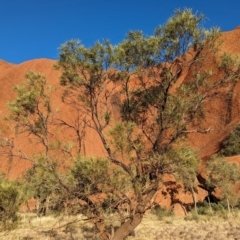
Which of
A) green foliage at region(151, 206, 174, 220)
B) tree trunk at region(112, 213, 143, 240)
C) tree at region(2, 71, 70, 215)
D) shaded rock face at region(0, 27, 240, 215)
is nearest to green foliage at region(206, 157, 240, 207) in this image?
shaded rock face at region(0, 27, 240, 215)

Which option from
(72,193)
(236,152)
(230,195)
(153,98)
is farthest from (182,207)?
(72,193)

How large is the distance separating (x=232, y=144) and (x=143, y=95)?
88.5 ft

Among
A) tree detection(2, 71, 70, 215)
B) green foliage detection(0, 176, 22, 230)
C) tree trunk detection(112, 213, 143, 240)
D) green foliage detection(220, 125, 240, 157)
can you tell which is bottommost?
tree trunk detection(112, 213, 143, 240)

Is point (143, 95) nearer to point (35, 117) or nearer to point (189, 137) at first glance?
point (35, 117)

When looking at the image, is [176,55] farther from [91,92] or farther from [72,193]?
[72,193]

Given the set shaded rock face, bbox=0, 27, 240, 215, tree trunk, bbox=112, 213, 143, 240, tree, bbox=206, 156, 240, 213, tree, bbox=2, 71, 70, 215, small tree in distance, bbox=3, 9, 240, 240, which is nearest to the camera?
small tree in distance, bbox=3, 9, 240, 240

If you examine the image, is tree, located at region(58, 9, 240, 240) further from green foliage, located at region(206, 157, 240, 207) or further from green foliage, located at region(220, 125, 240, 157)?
green foliage, located at region(220, 125, 240, 157)

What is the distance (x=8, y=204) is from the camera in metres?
15.0

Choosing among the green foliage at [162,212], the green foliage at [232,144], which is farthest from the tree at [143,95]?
the green foliage at [232,144]

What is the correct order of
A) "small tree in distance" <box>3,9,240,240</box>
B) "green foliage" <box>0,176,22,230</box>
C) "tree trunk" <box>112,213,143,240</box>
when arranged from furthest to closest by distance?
"green foliage" <box>0,176,22,230</box> → "tree trunk" <box>112,213,143,240</box> → "small tree in distance" <box>3,9,240,240</box>

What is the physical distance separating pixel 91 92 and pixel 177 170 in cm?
397

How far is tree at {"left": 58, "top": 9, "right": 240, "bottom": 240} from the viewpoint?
31.6ft

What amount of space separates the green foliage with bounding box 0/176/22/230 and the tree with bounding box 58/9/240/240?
6030mm

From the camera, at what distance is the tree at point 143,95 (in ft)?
31.6
